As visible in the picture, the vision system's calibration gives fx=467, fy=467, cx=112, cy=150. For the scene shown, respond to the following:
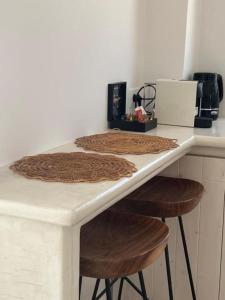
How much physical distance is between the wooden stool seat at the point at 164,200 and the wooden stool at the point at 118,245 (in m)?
0.17

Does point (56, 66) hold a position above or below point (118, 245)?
above

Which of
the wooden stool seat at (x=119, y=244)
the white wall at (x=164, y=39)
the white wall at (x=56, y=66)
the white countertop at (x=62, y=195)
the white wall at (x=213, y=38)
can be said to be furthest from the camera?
the white wall at (x=213, y=38)

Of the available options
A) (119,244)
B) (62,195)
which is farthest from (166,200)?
(62,195)

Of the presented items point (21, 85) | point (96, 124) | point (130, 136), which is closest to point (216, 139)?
point (130, 136)

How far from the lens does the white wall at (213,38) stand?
2.73 meters

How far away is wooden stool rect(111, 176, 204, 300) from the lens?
1.79m

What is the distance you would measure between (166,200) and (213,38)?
132cm

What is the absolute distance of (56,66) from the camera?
1.75 meters

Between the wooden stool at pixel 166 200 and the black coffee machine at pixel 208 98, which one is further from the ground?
the black coffee machine at pixel 208 98

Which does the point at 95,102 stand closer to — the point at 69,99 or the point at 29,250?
the point at 69,99

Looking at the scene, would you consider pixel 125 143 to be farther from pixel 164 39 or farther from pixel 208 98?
pixel 164 39

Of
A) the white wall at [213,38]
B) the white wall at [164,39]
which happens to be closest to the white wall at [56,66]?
the white wall at [164,39]

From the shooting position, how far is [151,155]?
1677 millimetres

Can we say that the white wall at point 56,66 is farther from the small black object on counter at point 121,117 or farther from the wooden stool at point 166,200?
the wooden stool at point 166,200
